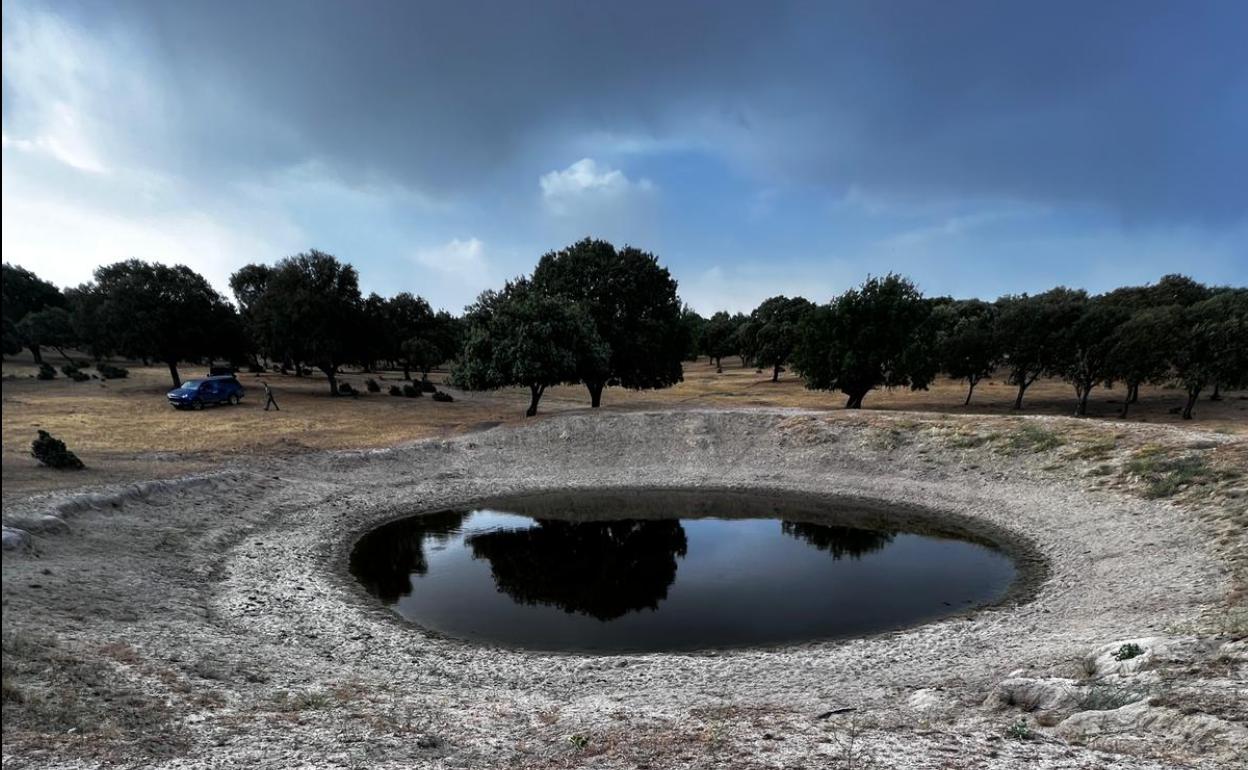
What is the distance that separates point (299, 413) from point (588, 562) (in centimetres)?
3370

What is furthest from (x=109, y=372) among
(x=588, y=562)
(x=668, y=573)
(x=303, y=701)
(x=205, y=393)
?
(x=303, y=701)

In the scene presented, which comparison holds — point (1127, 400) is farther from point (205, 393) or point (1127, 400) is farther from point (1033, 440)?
point (205, 393)

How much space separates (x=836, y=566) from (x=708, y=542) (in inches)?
217

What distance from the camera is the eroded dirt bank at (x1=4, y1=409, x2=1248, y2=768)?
858 cm

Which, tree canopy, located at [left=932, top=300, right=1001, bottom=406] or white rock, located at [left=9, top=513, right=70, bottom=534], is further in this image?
tree canopy, located at [left=932, top=300, right=1001, bottom=406]

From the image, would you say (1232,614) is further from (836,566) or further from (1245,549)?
(836,566)

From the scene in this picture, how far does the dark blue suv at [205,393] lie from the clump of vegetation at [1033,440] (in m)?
54.5

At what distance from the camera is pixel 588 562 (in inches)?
969

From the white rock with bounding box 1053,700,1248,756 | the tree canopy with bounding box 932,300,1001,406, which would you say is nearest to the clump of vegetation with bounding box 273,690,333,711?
the white rock with bounding box 1053,700,1248,756

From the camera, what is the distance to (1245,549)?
18516 millimetres

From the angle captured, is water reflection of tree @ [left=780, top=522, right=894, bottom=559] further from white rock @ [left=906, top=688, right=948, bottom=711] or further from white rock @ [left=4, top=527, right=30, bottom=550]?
white rock @ [left=4, top=527, right=30, bottom=550]

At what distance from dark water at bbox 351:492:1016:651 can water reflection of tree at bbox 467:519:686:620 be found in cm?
8

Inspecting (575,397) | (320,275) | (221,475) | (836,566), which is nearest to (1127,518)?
(836,566)

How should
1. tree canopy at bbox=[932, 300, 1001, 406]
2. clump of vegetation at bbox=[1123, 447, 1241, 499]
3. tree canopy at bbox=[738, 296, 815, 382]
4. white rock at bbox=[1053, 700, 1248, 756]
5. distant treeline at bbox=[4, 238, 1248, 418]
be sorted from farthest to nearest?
tree canopy at bbox=[738, 296, 815, 382] → tree canopy at bbox=[932, 300, 1001, 406] → distant treeline at bbox=[4, 238, 1248, 418] → clump of vegetation at bbox=[1123, 447, 1241, 499] → white rock at bbox=[1053, 700, 1248, 756]
